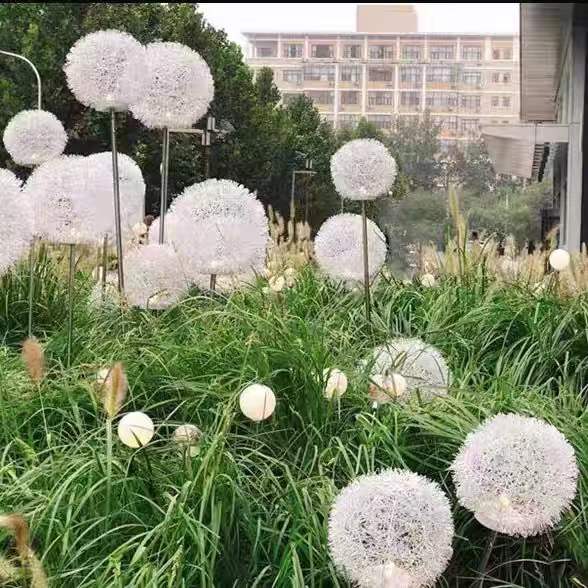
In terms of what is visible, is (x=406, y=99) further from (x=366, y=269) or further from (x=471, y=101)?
(x=366, y=269)

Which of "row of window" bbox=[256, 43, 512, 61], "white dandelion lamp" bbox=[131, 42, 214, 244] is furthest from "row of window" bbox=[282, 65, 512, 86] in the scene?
"white dandelion lamp" bbox=[131, 42, 214, 244]

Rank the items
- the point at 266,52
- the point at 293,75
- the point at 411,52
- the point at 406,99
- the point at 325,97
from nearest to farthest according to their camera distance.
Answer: the point at 325,97 < the point at 293,75 < the point at 406,99 < the point at 411,52 < the point at 266,52

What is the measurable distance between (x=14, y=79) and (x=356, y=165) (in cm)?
2071

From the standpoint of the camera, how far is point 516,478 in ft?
4.98

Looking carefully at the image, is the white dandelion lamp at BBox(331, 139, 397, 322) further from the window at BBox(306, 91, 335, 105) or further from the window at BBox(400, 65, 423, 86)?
the window at BBox(400, 65, 423, 86)

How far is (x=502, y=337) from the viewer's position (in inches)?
122

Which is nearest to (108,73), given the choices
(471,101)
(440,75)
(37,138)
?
(37,138)

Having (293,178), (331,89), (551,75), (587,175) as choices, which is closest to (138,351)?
(587,175)

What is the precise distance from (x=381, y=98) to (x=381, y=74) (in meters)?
3.67

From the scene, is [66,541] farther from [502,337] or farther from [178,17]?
[178,17]

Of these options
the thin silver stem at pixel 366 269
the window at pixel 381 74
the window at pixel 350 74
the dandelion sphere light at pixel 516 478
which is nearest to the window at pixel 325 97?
the window at pixel 350 74

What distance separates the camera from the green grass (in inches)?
68.4

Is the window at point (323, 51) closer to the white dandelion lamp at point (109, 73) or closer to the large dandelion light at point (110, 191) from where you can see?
the large dandelion light at point (110, 191)

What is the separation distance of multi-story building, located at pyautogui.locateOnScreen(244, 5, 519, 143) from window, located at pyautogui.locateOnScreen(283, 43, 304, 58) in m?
0.07
